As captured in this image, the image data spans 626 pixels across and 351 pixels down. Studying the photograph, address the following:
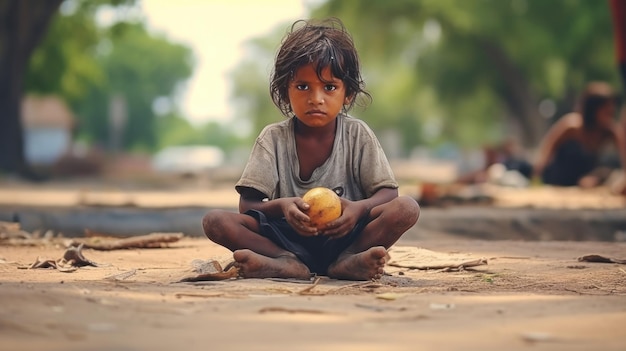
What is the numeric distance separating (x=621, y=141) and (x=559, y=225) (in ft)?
18.1

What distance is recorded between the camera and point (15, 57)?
25.4 m

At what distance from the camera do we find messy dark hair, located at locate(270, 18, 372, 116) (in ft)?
18.7

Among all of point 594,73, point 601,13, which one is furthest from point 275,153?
point 594,73

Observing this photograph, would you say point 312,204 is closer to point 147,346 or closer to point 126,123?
point 147,346

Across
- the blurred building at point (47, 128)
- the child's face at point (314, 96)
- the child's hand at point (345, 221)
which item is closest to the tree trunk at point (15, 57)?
the child's face at point (314, 96)

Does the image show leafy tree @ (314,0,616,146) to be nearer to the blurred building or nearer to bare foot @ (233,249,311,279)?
bare foot @ (233,249,311,279)

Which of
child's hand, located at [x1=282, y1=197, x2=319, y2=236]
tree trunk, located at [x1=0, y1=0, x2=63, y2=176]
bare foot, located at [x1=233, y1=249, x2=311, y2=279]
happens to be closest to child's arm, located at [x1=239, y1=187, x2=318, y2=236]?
child's hand, located at [x1=282, y1=197, x2=319, y2=236]

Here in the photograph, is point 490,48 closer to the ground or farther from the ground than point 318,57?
farther from the ground

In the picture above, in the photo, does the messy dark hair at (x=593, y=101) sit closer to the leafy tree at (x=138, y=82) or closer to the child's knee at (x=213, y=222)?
the child's knee at (x=213, y=222)

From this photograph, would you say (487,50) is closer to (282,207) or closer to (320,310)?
(282,207)

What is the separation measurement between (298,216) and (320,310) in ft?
3.68

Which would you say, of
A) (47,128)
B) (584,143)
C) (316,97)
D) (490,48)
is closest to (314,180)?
(316,97)

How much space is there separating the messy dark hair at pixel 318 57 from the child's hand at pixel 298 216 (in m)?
0.68

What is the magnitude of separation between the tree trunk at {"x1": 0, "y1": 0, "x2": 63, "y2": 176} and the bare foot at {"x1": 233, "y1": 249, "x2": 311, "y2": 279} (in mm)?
19815
